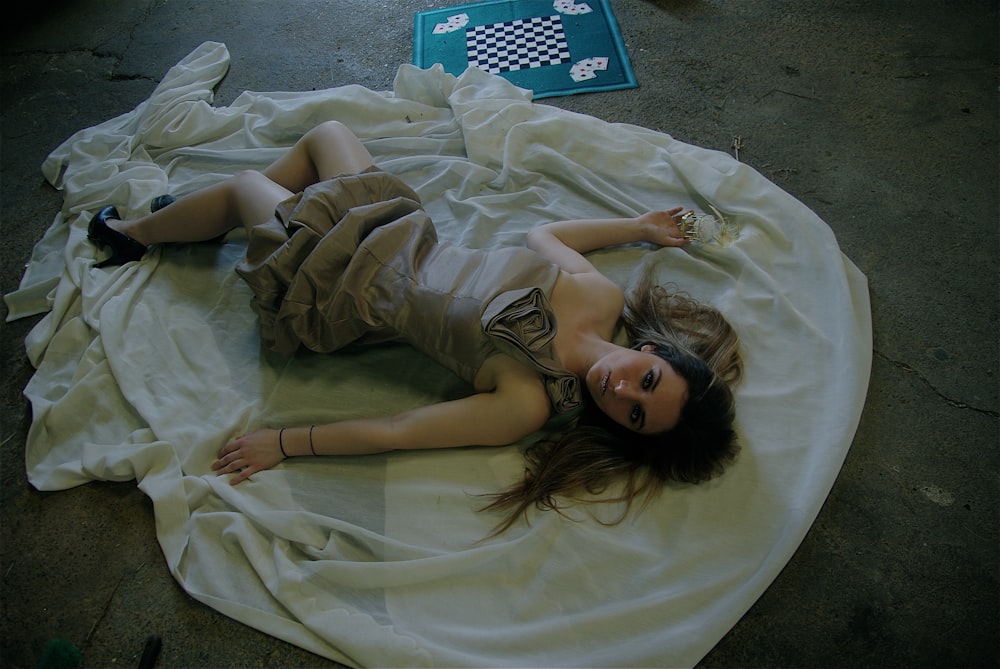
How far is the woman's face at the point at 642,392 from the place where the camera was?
1.27 metres

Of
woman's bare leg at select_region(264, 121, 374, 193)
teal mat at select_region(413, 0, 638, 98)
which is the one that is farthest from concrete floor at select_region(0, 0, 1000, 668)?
woman's bare leg at select_region(264, 121, 374, 193)

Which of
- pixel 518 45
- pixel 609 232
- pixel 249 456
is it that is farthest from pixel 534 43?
pixel 249 456


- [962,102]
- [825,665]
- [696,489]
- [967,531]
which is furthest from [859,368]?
[962,102]

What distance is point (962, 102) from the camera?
2.21 meters

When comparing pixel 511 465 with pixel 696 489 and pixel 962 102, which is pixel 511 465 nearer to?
pixel 696 489

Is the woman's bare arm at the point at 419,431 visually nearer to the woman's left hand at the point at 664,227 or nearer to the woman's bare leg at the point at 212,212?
the woman's bare leg at the point at 212,212

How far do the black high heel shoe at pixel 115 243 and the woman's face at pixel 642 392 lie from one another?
1.30 meters

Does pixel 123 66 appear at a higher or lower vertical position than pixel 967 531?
higher

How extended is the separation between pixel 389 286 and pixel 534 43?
1.54 m

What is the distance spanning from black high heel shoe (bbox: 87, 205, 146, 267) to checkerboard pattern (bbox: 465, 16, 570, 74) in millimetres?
1368

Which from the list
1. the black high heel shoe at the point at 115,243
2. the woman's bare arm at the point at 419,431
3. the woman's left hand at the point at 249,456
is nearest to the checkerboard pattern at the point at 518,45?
the black high heel shoe at the point at 115,243

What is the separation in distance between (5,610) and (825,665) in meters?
1.56

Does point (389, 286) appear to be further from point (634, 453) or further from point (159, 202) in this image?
point (159, 202)

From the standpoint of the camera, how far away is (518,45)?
251 centimetres
